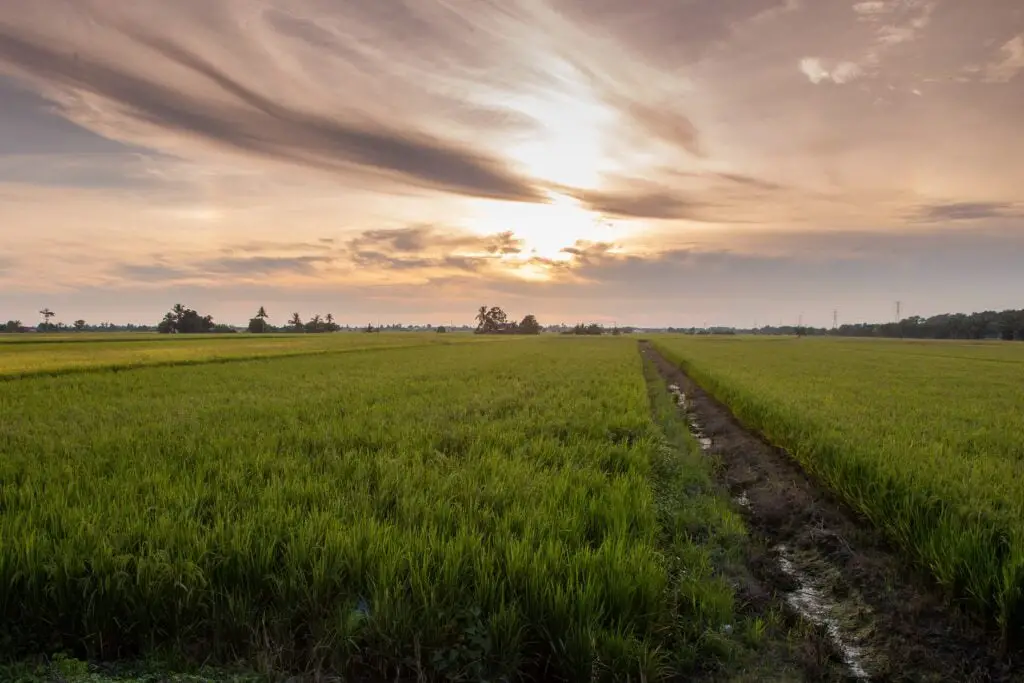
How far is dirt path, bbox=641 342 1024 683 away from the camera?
3.80 m

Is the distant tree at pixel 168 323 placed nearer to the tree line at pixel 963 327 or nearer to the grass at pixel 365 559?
the grass at pixel 365 559

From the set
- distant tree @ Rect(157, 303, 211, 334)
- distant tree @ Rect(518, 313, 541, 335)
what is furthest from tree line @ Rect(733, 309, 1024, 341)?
distant tree @ Rect(157, 303, 211, 334)

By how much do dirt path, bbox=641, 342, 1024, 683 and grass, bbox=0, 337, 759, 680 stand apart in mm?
672

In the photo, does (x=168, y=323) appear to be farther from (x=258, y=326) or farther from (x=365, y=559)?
(x=365, y=559)

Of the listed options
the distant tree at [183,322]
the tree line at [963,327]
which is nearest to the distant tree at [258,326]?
the distant tree at [183,322]

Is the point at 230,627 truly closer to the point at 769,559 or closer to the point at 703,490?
the point at 769,559

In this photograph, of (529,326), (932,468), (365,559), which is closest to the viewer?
(365,559)

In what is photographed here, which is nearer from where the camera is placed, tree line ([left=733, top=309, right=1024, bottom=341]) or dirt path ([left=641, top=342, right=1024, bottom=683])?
dirt path ([left=641, top=342, right=1024, bottom=683])

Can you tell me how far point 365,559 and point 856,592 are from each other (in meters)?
4.51

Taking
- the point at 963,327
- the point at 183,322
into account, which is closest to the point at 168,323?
the point at 183,322

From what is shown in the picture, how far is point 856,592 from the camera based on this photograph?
494cm

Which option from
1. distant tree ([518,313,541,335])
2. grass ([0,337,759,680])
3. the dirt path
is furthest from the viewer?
distant tree ([518,313,541,335])

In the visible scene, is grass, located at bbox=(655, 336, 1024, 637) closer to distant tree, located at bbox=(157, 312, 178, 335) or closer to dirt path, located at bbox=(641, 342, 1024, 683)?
dirt path, located at bbox=(641, 342, 1024, 683)

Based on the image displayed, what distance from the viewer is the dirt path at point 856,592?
3.80m
